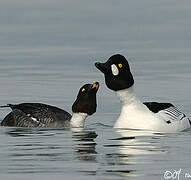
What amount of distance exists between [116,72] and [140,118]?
2.92 ft

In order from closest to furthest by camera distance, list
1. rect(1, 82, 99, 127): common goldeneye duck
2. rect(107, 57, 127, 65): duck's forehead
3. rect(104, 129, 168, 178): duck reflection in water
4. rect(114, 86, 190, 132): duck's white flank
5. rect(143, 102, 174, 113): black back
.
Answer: rect(104, 129, 168, 178): duck reflection in water < rect(114, 86, 190, 132): duck's white flank < rect(107, 57, 127, 65): duck's forehead < rect(143, 102, 174, 113): black back < rect(1, 82, 99, 127): common goldeneye duck

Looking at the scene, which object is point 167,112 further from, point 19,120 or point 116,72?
point 19,120

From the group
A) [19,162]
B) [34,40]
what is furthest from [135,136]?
[34,40]

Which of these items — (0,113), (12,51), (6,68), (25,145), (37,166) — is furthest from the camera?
(12,51)

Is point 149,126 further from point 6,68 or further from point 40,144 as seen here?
point 6,68

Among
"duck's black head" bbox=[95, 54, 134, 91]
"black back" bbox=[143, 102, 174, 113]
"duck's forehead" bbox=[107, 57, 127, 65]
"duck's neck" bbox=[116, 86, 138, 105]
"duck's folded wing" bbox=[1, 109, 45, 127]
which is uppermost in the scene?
"duck's forehead" bbox=[107, 57, 127, 65]

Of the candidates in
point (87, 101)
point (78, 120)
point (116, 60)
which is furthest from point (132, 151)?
point (87, 101)

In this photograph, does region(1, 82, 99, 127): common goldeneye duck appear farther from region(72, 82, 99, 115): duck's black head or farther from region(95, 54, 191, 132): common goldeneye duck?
region(95, 54, 191, 132): common goldeneye duck

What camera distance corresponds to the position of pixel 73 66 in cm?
3153

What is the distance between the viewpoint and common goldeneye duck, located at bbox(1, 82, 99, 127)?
22891 millimetres

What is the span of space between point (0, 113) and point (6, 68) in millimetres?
6235

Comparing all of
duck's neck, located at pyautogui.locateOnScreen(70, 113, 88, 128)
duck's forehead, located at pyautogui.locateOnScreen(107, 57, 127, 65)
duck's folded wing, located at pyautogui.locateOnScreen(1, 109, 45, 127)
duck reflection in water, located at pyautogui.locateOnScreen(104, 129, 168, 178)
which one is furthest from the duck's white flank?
duck's folded wing, located at pyautogui.locateOnScreen(1, 109, 45, 127)

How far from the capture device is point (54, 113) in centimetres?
2319

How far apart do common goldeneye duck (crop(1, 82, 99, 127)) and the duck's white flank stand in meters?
1.52
